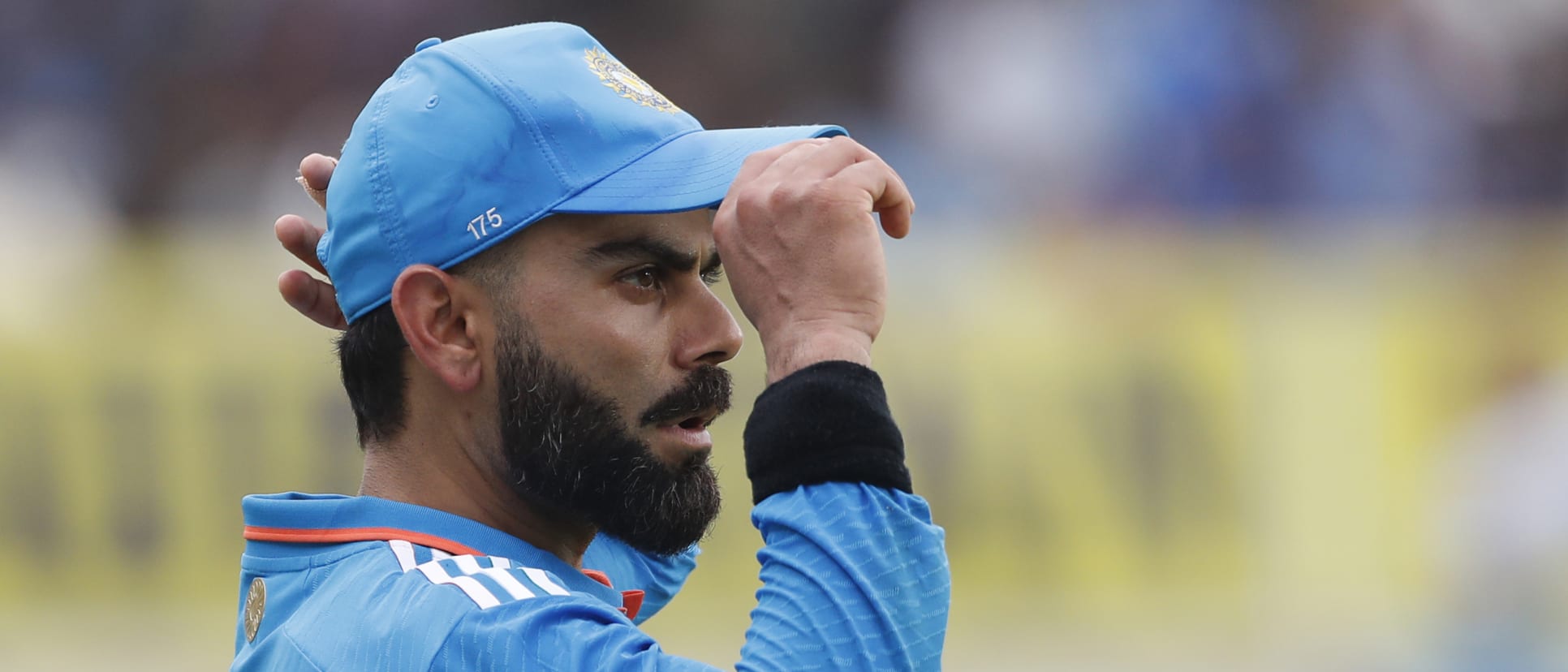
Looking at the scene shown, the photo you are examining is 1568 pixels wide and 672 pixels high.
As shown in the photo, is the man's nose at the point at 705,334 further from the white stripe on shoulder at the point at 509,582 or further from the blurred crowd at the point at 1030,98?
the blurred crowd at the point at 1030,98

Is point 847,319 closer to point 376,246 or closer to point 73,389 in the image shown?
point 376,246

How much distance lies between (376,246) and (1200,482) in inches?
190

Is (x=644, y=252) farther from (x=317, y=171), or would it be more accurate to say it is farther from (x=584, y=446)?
(x=317, y=171)

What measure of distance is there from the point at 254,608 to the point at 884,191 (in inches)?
33.7

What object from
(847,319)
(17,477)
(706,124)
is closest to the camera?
(847,319)

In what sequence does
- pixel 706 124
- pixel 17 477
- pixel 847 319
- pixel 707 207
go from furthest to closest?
pixel 706 124
pixel 17 477
pixel 707 207
pixel 847 319

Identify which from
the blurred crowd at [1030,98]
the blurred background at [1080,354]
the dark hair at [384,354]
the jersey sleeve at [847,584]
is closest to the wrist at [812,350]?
the jersey sleeve at [847,584]

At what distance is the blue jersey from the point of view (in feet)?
5.10

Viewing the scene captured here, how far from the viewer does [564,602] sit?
5.40 feet

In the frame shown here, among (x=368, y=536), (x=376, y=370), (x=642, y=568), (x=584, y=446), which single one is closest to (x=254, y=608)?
(x=368, y=536)

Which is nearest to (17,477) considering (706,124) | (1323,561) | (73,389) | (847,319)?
(73,389)

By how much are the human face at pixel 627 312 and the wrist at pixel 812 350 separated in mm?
220

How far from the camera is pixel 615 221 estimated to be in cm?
185

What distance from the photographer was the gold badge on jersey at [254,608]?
1.89 m
